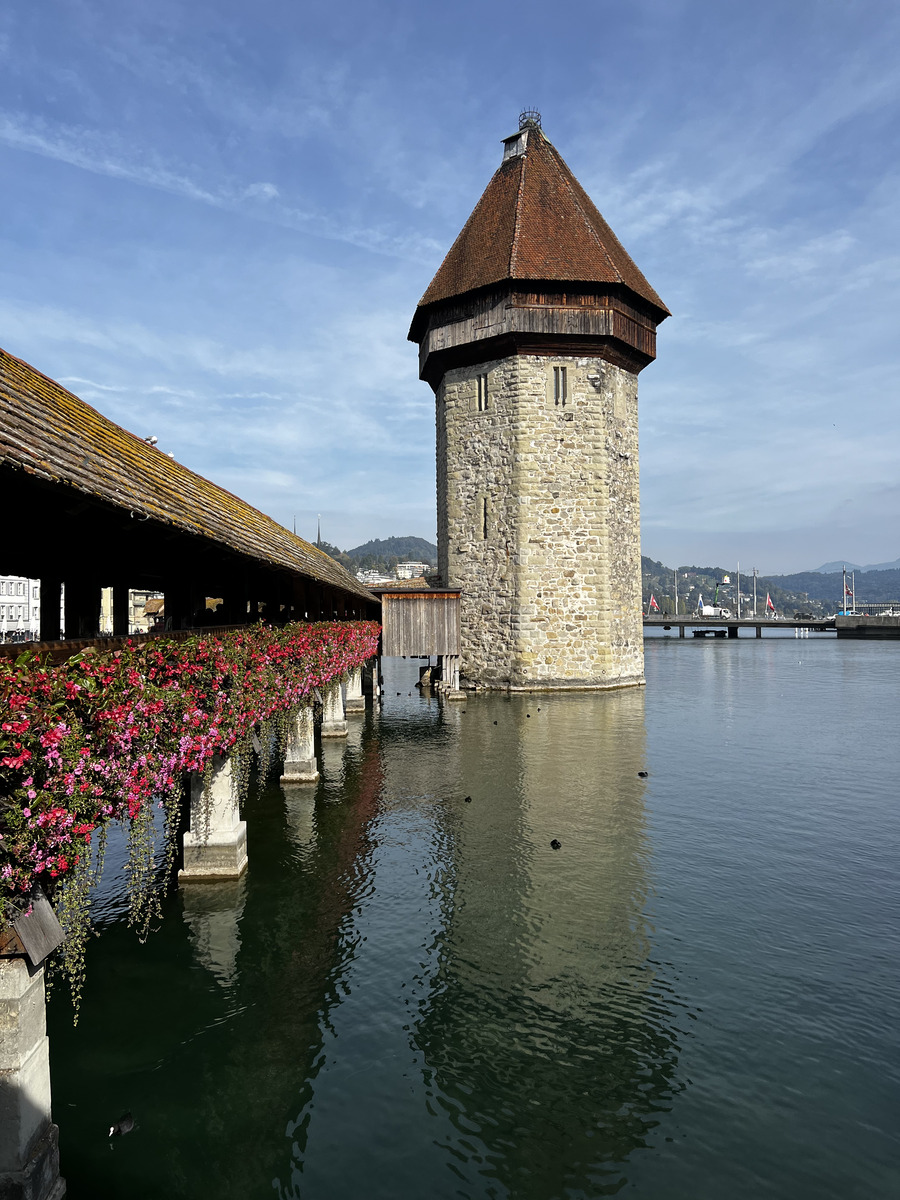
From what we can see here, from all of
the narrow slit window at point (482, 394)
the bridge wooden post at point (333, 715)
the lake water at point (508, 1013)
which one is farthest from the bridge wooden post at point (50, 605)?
the narrow slit window at point (482, 394)

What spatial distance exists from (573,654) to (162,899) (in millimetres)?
21963

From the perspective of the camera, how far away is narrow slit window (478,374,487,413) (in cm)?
2962

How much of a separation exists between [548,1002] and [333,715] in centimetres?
1468

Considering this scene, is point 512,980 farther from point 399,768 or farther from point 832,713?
point 832,713

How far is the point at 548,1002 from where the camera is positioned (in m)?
6.18

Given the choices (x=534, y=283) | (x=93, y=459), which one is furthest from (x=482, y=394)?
(x=93, y=459)

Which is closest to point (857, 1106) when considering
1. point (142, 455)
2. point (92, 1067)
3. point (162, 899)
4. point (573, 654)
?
point (92, 1067)

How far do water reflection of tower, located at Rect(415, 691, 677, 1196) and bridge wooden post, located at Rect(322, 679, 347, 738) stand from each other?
7829mm

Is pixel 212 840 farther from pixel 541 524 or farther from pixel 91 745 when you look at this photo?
pixel 541 524

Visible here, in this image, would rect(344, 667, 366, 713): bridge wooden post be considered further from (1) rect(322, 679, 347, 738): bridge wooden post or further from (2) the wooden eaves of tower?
(2) the wooden eaves of tower

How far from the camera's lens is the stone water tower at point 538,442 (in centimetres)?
2855

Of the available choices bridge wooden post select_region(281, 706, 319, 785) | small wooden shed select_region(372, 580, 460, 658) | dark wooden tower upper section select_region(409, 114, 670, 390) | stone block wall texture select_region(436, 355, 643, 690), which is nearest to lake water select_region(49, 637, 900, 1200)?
bridge wooden post select_region(281, 706, 319, 785)

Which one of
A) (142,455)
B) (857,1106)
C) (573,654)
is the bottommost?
(857,1106)

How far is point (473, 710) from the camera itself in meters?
24.6
